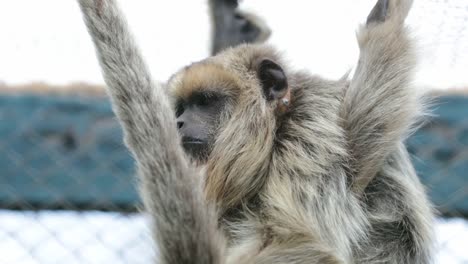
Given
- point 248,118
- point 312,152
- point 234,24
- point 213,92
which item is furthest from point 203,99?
point 234,24

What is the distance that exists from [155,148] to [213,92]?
87 cm

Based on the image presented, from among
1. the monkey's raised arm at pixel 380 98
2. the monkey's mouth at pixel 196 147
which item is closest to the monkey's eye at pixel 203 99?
the monkey's mouth at pixel 196 147

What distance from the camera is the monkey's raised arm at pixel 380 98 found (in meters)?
3.47

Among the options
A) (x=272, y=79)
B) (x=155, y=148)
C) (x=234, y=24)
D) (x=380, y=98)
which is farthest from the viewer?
(x=234, y=24)

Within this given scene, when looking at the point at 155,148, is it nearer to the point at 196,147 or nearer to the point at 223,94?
the point at 196,147

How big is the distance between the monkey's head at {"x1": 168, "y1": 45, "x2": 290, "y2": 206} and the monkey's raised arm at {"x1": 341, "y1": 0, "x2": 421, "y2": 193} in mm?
345

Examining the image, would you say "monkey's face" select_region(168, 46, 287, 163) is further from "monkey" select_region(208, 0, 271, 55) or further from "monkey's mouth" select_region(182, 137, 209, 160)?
"monkey" select_region(208, 0, 271, 55)

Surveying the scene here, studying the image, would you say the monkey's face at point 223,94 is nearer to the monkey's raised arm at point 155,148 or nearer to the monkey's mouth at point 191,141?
the monkey's mouth at point 191,141

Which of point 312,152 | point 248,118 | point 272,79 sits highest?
point 272,79

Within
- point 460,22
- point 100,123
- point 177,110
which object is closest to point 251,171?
point 177,110

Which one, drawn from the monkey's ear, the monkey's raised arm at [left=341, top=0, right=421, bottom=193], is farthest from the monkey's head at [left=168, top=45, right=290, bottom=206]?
the monkey's raised arm at [left=341, top=0, right=421, bottom=193]

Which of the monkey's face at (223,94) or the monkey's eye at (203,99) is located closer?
the monkey's face at (223,94)

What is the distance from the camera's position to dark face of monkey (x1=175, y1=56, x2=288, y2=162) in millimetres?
3660

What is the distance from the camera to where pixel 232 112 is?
369 centimetres
